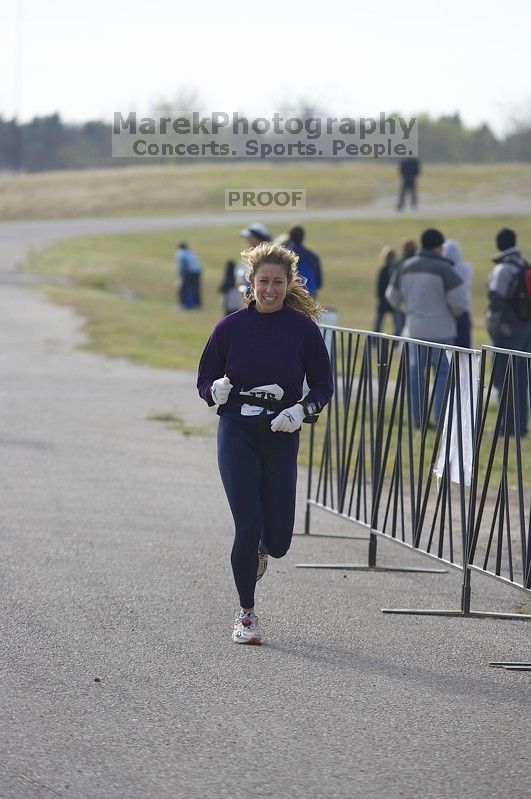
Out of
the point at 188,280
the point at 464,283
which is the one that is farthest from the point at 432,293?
the point at 188,280

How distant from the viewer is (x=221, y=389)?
6.15 m

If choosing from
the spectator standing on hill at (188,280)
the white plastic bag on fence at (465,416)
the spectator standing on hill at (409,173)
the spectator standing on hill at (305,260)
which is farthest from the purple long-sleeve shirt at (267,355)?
the spectator standing on hill at (409,173)

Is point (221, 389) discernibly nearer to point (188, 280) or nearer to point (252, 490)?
point (252, 490)

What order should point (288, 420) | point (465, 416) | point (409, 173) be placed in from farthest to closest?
point (409, 173) < point (465, 416) < point (288, 420)

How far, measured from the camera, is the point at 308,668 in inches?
228

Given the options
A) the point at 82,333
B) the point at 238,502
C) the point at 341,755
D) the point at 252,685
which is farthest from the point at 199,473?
the point at 82,333

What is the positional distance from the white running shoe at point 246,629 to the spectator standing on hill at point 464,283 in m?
7.05

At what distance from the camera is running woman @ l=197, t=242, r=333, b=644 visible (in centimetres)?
619

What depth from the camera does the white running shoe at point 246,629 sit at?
6.13m

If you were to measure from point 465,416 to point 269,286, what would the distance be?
4.64ft

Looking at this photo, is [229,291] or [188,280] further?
[188,280]

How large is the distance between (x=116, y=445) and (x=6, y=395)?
11.3 ft

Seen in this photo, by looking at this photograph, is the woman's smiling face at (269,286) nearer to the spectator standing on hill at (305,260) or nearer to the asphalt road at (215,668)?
the asphalt road at (215,668)

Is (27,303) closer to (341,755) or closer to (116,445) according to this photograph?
(116,445)
